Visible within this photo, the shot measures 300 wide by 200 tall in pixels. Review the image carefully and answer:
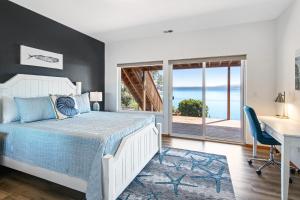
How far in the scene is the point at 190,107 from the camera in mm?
4691

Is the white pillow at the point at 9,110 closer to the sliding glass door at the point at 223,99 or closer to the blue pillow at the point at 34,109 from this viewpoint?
the blue pillow at the point at 34,109

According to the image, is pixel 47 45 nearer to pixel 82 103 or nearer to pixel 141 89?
pixel 82 103

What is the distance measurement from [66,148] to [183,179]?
151 centimetres

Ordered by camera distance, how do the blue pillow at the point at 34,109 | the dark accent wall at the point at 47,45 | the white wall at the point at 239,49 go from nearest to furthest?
the blue pillow at the point at 34,109 → the dark accent wall at the point at 47,45 → the white wall at the point at 239,49

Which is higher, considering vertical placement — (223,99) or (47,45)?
(47,45)

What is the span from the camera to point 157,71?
466 cm

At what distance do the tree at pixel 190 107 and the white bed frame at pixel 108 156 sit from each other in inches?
71.4

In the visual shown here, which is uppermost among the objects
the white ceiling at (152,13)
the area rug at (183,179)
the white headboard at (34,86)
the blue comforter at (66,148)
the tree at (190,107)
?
the white ceiling at (152,13)

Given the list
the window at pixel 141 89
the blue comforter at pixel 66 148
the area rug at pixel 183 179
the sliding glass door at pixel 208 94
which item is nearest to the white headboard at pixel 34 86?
the blue comforter at pixel 66 148

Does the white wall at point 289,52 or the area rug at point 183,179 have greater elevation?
the white wall at point 289,52

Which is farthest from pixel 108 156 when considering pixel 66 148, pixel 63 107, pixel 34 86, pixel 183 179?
pixel 34 86

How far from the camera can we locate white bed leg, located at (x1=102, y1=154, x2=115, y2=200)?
1.54m

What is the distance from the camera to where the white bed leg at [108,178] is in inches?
60.5

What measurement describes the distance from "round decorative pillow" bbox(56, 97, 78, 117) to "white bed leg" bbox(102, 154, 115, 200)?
158 cm
